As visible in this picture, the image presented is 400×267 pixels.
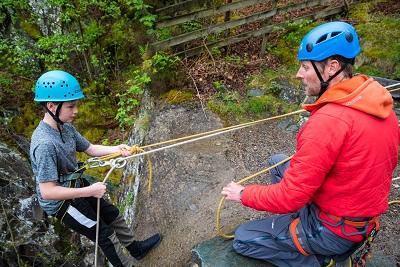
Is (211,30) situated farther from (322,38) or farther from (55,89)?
(322,38)

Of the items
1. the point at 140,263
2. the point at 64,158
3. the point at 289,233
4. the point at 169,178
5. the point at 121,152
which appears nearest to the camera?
the point at 289,233

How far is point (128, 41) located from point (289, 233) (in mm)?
7294

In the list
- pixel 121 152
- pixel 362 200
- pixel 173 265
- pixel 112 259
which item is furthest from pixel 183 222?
pixel 362 200

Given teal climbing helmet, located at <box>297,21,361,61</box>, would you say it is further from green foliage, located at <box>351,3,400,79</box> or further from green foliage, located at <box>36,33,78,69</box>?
green foliage, located at <box>36,33,78,69</box>

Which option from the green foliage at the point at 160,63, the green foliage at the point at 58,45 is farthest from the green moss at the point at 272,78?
the green foliage at the point at 58,45

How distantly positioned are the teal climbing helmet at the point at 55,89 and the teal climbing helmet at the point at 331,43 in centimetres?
220

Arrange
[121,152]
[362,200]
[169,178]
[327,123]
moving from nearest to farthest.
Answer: [327,123] → [362,200] → [121,152] → [169,178]

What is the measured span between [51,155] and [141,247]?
5.69ft

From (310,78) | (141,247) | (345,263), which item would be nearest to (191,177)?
(141,247)

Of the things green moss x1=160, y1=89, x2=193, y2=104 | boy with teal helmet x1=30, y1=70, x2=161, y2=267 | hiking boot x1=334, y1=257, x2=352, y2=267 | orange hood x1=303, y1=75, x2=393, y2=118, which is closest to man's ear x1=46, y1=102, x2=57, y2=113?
boy with teal helmet x1=30, y1=70, x2=161, y2=267

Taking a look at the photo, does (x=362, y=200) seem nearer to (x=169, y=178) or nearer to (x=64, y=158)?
(x=64, y=158)

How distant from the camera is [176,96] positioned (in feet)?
21.5

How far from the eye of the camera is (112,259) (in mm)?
3969

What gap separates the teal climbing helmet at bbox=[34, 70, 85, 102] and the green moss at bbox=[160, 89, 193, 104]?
306 cm
